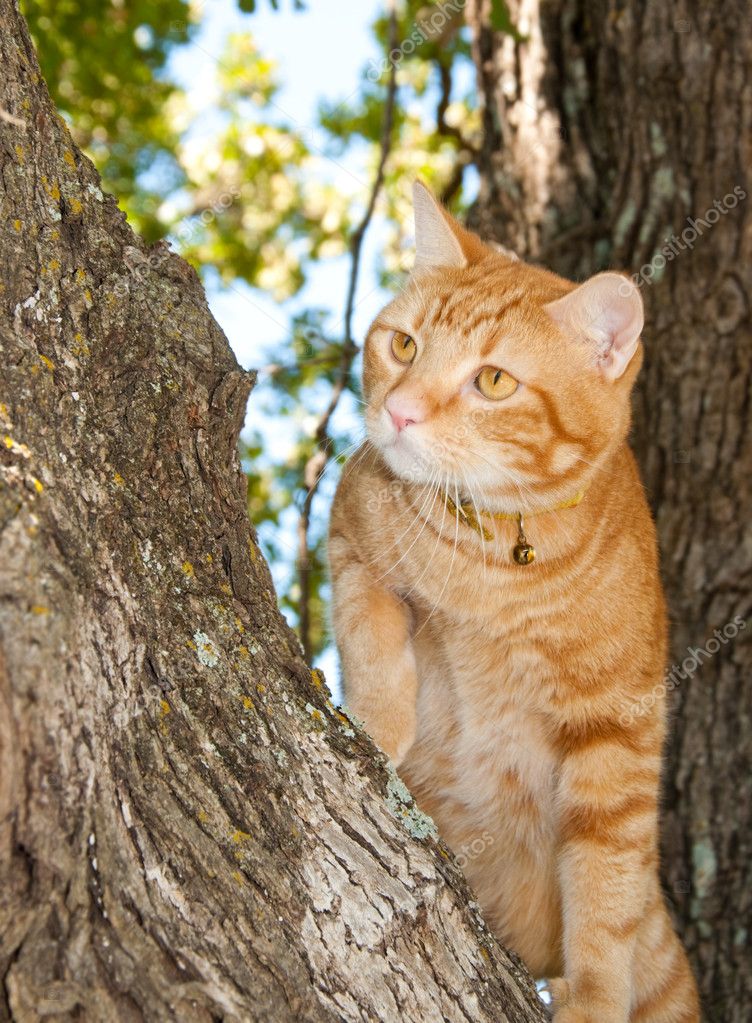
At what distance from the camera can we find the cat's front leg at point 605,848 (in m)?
2.44

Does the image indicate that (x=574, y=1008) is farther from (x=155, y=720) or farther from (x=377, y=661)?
(x=155, y=720)

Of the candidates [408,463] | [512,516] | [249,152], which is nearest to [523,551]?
[512,516]

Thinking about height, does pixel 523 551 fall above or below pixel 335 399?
below

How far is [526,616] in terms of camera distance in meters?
2.58

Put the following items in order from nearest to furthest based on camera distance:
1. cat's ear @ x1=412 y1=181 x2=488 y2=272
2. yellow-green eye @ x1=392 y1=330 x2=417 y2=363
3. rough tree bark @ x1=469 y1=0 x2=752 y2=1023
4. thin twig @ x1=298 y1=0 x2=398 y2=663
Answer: yellow-green eye @ x1=392 y1=330 x2=417 y2=363 → cat's ear @ x1=412 y1=181 x2=488 y2=272 → rough tree bark @ x1=469 y1=0 x2=752 y2=1023 → thin twig @ x1=298 y1=0 x2=398 y2=663

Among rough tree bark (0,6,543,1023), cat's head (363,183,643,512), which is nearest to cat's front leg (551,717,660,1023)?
rough tree bark (0,6,543,1023)

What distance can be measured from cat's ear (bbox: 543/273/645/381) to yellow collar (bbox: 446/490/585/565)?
0.33m

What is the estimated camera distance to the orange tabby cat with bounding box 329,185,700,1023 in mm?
2520

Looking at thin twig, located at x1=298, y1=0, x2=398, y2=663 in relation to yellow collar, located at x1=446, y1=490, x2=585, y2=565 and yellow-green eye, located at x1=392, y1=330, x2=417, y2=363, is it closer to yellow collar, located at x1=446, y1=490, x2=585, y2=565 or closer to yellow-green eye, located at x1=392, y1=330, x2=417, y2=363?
yellow-green eye, located at x1=392, y1=330, x2=417, y2=363

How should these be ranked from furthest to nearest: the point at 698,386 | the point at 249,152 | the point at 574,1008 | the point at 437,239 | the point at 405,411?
1. the point at 249,152
2. the point at 698,386
3. the point at 437,239
4. the point at 405,411
5. the point at 574,1008

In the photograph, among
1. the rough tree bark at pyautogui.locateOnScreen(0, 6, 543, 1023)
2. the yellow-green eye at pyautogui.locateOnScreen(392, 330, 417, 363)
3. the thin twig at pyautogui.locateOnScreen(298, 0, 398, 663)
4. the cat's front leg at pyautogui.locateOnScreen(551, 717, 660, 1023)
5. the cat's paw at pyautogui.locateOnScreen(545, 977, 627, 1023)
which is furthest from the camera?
the thin twig at pyautogui.locateOnScreen(298, 0, 398, 663)

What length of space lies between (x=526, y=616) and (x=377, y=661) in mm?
386

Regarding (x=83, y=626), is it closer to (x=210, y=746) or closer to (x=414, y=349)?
(x=210, y=746)

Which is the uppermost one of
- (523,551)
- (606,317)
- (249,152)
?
(249,152)
